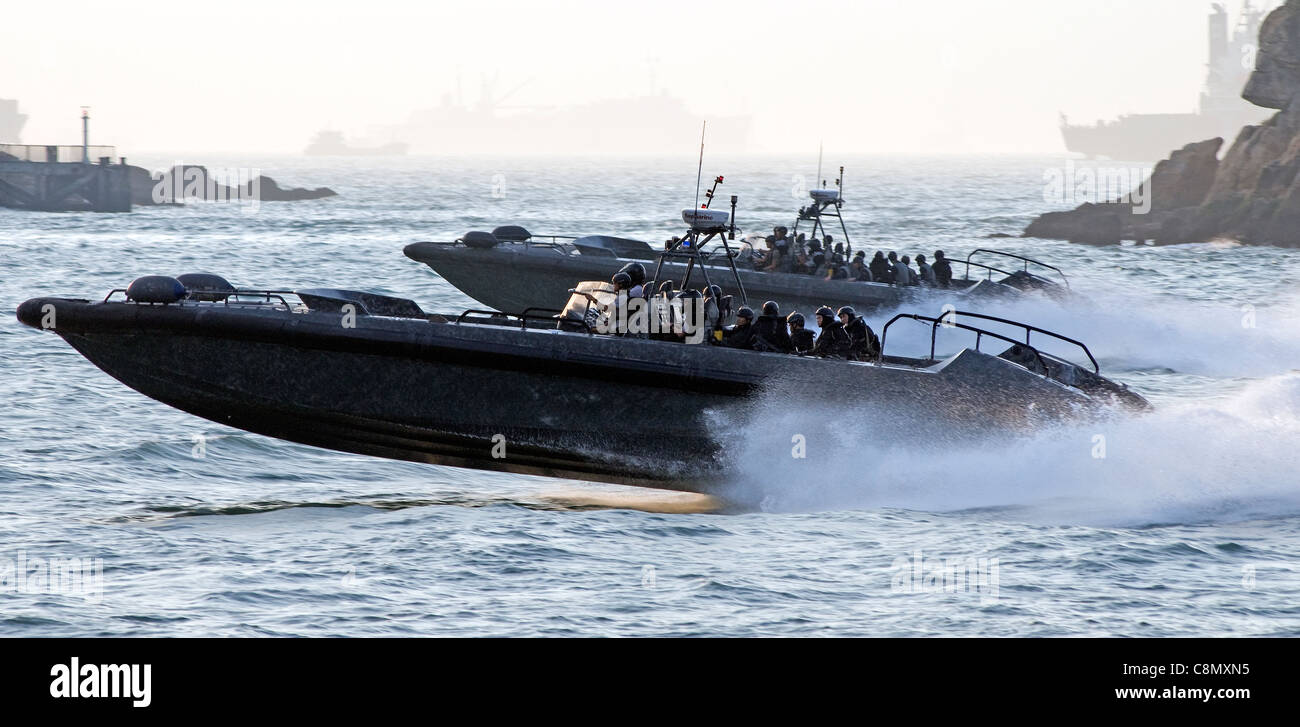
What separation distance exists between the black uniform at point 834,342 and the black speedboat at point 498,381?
318 millimetres

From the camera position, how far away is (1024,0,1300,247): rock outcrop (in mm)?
51656

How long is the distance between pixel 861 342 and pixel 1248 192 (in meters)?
46.3

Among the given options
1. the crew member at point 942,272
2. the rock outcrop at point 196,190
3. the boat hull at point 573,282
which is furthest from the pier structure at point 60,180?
the crew member at point 942,272

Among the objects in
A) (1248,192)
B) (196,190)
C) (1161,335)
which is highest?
(1248,192)

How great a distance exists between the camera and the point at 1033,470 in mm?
12836

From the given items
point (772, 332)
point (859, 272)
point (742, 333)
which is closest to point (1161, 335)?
point (859, 272)

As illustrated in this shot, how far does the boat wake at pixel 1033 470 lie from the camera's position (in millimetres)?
12711

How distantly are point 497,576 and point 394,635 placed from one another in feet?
5.16

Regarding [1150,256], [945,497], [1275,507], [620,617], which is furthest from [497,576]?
[1150,256]

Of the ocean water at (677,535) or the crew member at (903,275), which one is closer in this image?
the ocean water at (677,535)

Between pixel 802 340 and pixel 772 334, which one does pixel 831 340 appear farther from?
pixel 772 334

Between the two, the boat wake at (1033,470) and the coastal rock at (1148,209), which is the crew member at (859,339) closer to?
the boat wake at (1033,470)

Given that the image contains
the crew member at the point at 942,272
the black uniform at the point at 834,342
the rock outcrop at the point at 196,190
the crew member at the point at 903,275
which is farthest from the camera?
the rock outcrop at the point at 196,190

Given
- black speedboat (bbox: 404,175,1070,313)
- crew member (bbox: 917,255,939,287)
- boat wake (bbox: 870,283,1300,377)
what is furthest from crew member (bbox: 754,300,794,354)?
crew member (bbox: 917,255,939,287)
